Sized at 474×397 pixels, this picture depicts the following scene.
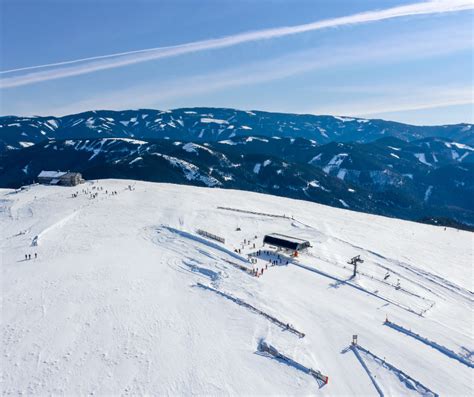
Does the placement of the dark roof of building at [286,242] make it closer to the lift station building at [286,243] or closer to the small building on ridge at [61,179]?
the lift station building at [286,243]

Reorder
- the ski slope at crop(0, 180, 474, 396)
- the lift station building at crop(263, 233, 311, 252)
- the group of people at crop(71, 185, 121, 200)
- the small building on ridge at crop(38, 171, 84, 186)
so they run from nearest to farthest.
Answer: the ski slope at crop(0, 180, 474, 396)
the lift station building at crop(263, 233, 311, 252)
the group of people at crop(71, 185, 121, 200)
the small building on ridge at crop(38, 171, 84, 186)

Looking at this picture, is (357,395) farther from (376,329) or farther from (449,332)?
(449,332)

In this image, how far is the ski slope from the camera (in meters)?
25.6

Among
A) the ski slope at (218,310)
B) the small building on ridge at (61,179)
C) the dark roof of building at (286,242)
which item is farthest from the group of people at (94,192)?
the dark roof of building at (286,242)

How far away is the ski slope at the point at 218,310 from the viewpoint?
25.6m

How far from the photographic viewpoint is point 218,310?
3406 cm

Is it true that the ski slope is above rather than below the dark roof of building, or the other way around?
below

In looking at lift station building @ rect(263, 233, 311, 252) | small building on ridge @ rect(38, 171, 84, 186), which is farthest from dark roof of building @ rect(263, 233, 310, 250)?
small building on ridge @ rect(38, 171, 84, 186)

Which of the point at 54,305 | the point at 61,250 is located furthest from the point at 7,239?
the point at 54,305

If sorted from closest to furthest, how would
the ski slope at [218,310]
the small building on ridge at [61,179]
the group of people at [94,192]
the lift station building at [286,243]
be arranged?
the ski slope at [218,310] → the lift station building at [286,243] → the group of people at [94,192] → the small building on ridge at [61,179]

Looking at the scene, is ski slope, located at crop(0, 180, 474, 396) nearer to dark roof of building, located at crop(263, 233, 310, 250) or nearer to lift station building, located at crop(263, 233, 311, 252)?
lift station building, located at crop(263, 233, 311, 252)

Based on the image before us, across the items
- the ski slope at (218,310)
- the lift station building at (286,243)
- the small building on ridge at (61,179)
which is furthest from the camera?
the small building on ridge at (61,179)

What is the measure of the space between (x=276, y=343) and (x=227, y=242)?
2619cm

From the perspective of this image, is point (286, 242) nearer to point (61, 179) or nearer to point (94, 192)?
point (94, 192)
